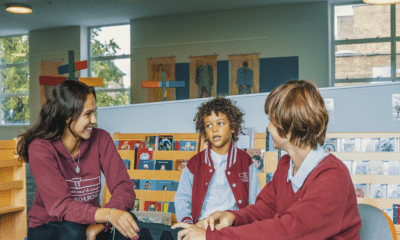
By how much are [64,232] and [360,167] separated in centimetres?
174

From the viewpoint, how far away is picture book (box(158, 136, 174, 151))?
2.69 m

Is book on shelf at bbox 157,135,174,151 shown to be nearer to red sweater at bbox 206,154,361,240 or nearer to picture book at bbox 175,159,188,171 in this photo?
picture book at bbox 175,159,188,171

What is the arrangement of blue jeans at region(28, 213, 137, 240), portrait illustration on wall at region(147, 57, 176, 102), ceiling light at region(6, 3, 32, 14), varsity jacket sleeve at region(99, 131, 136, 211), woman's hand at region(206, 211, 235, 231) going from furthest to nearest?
portrait illustration on wall at region(147, 57, 176, 102) → ceiling light at region(6, 3, 32, 14) → varsity jacket sleeve at region(99, 131, 136, 211) → blue jeans at region(28, 213, 137, 240) → woman's hand at region(206, 211, 235, 231)

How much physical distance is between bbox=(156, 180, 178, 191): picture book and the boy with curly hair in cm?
63

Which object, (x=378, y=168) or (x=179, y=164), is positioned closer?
(x=378, y=168)

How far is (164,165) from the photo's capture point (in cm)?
267

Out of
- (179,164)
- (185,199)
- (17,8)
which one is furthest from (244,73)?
(185,199)

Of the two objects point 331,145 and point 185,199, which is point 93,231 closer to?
point 185,199

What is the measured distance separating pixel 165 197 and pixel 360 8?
22.4 ft

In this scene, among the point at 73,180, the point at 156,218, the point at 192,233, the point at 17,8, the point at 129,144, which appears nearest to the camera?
the point at 192,233

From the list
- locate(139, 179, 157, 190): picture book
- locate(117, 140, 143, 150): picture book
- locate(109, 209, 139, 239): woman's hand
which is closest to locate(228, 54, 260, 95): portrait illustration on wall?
locate(117, 140, 143, 150): picture book

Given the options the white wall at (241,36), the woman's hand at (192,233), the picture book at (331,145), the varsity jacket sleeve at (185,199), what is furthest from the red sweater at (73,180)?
the white wall at (241,36)

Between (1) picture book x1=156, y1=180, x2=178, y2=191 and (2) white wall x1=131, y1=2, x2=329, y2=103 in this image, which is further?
(2) white wall x1=131, y1=2, x2=329, y2=103

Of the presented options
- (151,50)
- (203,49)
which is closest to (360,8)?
(203,49)
